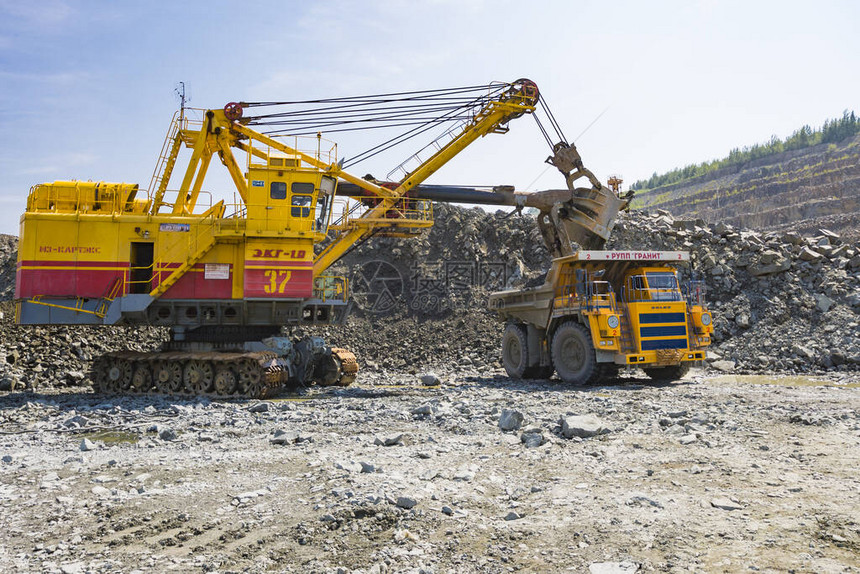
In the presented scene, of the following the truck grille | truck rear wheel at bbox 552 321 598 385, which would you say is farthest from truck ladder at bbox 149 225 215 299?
the truck grille

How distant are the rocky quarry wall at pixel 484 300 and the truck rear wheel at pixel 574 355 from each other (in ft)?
8.69

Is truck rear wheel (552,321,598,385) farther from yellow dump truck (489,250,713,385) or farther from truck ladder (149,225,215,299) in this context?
truck ladder (149,225,215,299)

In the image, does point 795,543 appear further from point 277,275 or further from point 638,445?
point 277,275

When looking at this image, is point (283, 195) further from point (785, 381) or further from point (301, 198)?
point (785, 381)

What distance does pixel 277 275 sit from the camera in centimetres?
1327

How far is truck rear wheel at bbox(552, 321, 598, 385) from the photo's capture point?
1334cm

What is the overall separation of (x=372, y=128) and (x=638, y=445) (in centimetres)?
1113

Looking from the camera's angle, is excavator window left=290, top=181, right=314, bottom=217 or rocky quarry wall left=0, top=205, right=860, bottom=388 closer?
excavator window left=290, top=181, right=314, bottom=217

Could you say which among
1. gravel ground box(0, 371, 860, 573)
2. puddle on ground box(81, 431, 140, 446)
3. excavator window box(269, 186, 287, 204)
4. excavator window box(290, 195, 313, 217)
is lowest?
puddle on ground box(81, 431, 140, 446)

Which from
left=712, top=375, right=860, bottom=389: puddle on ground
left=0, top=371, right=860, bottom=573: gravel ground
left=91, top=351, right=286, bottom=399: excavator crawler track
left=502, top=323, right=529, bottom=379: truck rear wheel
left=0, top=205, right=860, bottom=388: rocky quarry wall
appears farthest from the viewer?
left=0, top=205, right=860, bottom=388: rocky quarry wall

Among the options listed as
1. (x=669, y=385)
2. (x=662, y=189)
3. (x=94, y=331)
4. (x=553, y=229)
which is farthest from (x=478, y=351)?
(x=662, y=189)

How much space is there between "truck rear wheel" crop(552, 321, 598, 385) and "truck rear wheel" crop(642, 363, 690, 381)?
2079 mm

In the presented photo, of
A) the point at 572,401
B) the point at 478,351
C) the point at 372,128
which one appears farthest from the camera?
the point at 478,351

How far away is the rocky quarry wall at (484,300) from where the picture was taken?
54.4 feet
